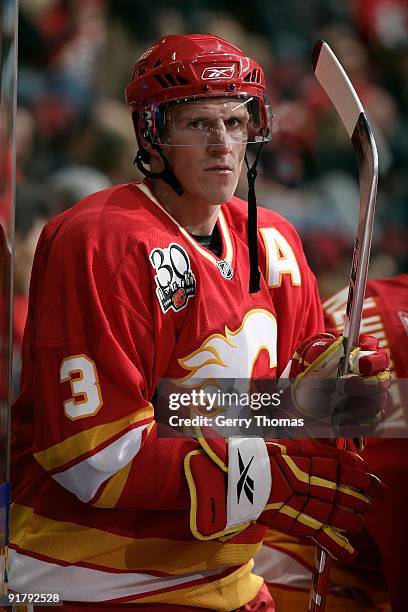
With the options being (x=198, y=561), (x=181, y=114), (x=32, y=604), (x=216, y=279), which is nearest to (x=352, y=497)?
(x=198, y=561)

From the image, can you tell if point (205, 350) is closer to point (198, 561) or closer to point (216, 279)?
point (216, 279)

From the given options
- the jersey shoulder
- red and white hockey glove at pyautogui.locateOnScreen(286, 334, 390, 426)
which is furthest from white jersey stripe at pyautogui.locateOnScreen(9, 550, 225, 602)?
the jersey shoulder

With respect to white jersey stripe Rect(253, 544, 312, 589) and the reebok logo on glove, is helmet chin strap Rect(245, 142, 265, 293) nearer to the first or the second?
the reebok logo on glove

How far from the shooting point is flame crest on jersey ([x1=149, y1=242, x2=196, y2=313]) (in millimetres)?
1505

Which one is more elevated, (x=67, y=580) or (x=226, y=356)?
(x=226, y=356)

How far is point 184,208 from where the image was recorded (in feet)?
5.29

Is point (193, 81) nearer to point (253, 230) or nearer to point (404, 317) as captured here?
point (253, 230)

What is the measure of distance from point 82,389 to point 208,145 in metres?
0.39

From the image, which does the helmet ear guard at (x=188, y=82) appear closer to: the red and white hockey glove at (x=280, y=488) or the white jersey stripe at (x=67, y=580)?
the red and white hockey glove at (x=280, y=488)

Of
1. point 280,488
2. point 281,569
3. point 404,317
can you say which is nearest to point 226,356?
point 280,488

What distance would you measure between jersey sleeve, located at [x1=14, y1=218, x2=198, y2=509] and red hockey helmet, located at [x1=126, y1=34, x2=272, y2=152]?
0.70 feet

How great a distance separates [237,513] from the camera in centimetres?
147

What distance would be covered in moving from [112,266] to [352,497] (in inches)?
18.2

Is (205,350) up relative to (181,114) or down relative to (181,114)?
down
